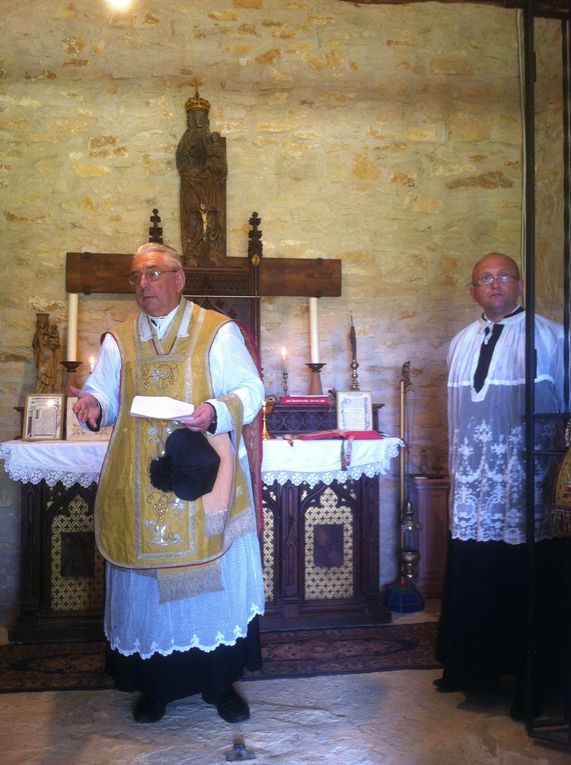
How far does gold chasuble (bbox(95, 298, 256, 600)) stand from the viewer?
281 centimetres

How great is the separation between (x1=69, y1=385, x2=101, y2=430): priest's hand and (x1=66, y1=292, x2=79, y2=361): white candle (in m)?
1.67

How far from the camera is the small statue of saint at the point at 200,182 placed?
4.75m

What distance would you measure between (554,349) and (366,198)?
2.43 meters

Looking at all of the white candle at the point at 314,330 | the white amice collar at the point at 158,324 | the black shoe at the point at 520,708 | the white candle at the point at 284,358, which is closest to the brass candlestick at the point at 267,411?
the white candle at the point at 284,358

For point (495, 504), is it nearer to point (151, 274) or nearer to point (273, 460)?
point (273, 460)

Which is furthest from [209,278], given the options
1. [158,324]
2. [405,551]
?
[405,551]

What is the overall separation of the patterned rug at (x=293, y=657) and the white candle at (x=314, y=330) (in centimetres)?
178

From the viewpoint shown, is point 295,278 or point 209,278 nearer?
point 209,278

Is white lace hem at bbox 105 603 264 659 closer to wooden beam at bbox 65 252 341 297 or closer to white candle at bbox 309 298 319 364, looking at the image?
white candle at bbox 309 298 319 364

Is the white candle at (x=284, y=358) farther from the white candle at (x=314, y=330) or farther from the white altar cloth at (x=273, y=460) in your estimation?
the white altar cloth at (x=273, y=460)

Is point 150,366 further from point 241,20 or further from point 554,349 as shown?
point 241,20

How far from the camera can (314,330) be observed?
15.1 feet

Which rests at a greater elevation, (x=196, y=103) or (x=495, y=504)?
(x=196, y=103)

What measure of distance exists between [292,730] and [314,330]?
101 inches
